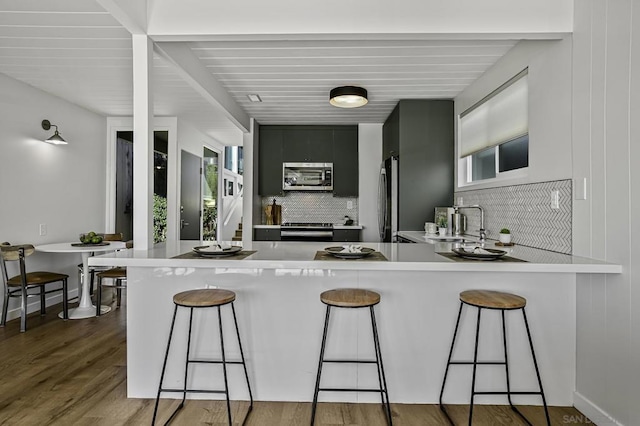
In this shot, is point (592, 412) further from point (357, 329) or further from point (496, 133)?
point (496, 133)

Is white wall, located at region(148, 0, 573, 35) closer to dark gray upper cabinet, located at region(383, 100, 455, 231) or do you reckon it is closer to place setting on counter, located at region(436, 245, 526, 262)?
place setting on counter, located at region(436, 245, 526, 262)

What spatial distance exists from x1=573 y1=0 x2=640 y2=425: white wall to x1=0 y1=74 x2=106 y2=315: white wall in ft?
16.1

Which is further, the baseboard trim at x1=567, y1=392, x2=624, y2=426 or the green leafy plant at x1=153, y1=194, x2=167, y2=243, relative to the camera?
the green leafy plant at x1=153, y1=194, x2=167, y2=243

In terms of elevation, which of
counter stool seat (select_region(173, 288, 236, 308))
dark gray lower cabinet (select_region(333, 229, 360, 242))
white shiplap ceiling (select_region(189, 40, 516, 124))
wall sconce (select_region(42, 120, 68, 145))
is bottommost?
counter stool seat (select_region(173, 288, 236, 308))

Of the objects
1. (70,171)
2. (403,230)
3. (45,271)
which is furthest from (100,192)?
(403,230)

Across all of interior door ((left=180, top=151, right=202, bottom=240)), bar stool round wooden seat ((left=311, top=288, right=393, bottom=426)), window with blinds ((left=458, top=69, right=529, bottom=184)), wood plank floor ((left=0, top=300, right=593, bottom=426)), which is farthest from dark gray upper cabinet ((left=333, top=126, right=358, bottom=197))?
wood plank floor ((left=0, top=300, right=593, bottom=426))

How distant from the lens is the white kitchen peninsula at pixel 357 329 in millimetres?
2209

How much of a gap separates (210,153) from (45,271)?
3.53 metres

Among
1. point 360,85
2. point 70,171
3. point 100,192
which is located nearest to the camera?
point 360,85

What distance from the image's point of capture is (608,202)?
191 centimetres

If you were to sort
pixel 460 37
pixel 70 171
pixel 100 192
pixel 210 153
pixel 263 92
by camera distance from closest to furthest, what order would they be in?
pixel 460 37
pixel 263 92
pixel 70 171
pixel 100 192
pixel 210 153

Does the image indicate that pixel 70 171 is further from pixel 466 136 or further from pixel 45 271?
pixel 466 136

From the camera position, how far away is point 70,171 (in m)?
4.66

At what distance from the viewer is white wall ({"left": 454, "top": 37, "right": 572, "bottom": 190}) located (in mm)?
2268
